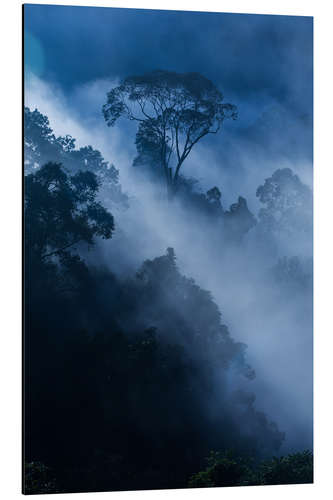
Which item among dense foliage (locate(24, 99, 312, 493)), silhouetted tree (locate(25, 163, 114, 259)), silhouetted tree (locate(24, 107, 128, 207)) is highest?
silhouetted tree (locate(24, 107, 128, 207))

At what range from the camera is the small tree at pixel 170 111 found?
25.2 ft

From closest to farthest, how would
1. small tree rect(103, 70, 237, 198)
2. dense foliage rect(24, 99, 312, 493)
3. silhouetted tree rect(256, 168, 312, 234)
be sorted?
dense foliage rect(24, 99, 312, 493) → small tree rect(103, 70, 237, 198) → silhouetted tree rect(256, 168, 312, 234)

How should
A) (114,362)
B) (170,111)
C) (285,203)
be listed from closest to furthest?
(114,362) < (170,111) < (285,203)

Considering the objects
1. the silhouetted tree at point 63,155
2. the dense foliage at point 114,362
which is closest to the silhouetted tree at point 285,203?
the dense foliage at point 114,362

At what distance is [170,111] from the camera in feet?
25.7

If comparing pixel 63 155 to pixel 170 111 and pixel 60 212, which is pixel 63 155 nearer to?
pixel 60 212

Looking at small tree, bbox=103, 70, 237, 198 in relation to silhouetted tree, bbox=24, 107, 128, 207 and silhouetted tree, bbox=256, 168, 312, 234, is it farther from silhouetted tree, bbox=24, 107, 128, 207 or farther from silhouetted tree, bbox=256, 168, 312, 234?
silhouetted tree, bbox=256, 168, 312, 234

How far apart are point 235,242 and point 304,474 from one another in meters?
1.92

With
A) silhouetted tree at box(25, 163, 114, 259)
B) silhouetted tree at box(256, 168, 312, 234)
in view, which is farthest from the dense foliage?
silhouetted tree at box(256, 168, 312, 234)

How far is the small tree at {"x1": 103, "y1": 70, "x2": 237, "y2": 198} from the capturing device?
25.2ft

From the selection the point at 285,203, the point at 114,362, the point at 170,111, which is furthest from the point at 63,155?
the point at 285,203

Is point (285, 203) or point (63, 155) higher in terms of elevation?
point (63, 155)

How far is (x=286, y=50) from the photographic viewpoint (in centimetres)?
797
